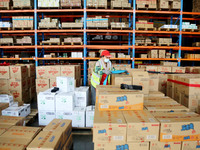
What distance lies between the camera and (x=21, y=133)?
2.44m

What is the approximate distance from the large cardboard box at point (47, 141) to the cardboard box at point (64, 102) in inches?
57.6

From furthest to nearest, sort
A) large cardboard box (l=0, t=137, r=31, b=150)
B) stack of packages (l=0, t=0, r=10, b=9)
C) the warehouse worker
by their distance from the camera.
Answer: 1. stack of packages (l=0, t=0, r=10, b=9)
2. the warehouse worker
3. large cardboard box (l=0, t=137, r=31, b=150)

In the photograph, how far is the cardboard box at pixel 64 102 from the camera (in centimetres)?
398

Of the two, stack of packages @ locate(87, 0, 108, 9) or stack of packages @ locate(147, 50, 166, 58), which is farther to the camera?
stack of packages @ locate(147, 50, 166, 58)

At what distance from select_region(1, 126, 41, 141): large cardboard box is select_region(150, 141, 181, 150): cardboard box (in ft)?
5.58

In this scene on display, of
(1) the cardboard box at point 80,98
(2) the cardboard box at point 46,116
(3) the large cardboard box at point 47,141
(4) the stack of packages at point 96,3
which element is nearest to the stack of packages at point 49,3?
(4) the stack of packages at point 96,3

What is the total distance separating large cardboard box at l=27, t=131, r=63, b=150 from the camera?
210 centimetres

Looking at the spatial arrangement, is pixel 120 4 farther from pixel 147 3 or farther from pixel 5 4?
pixel 5 4

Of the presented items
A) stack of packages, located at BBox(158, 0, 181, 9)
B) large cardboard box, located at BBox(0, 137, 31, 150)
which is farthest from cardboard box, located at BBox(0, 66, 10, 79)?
stack of packages, located at BBox(158, 0, 181, 9)

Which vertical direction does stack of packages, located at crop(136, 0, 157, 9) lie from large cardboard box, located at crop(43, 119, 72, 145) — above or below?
above

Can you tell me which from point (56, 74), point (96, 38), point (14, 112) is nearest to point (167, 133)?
point (14, 112)

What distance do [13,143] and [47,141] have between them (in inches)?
17.9

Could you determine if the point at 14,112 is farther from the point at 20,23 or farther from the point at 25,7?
the point at 25,7

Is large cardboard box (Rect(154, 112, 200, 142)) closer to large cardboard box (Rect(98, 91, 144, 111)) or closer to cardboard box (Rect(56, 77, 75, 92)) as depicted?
large cardboard box (Rect(98, 91, 144, 111))
